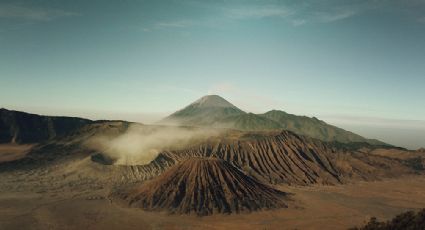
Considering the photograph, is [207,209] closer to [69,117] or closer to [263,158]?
[263,158]

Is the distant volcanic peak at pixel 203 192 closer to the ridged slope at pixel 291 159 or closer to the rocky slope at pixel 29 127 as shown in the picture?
the ridged slope at pixel 291 159

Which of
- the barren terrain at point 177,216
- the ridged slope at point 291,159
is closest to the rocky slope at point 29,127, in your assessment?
the barren terrain at point 177,216

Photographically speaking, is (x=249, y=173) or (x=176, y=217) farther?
(x=249, y=173)

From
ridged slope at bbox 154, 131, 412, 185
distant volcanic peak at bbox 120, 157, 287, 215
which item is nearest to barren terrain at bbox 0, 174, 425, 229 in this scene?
distant volcanic peak at bbox 120, 157, 287, 215

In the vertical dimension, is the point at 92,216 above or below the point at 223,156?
below

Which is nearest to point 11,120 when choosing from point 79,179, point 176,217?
point 79,179

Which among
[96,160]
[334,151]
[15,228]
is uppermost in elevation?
[334,151]

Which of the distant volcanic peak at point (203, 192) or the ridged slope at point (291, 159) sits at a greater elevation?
the ridged slope at point (291, 159)

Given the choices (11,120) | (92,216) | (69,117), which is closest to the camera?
(92,216)

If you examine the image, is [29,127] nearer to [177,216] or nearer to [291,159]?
[291,159]
